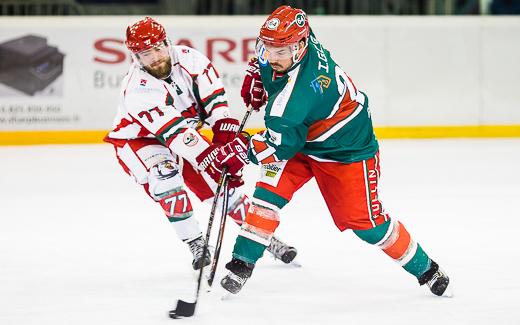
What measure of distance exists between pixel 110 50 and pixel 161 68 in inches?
191

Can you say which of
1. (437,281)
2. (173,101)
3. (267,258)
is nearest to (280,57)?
(173,101)

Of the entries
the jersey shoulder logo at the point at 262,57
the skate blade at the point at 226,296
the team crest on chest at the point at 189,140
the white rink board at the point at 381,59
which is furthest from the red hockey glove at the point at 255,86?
the white rink board at the point at 381,59

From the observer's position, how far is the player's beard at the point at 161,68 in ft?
12.4

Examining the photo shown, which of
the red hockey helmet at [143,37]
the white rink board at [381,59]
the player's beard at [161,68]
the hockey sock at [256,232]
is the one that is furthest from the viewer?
the white rink board at [381,59]

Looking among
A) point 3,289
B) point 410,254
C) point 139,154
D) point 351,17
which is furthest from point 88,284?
point 351,17

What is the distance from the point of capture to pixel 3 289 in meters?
3.64

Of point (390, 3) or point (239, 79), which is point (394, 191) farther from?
point (390, 3)

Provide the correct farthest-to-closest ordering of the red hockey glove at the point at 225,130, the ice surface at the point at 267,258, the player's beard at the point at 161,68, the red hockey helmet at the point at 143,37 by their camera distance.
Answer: the red hockey glove at the point at 225,130 < the player's beard at the point at 161,68 < the red hockey helmet at the point at 143,37 < the ice surface at the point at 267,258

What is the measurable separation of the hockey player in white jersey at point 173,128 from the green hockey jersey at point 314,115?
355mm

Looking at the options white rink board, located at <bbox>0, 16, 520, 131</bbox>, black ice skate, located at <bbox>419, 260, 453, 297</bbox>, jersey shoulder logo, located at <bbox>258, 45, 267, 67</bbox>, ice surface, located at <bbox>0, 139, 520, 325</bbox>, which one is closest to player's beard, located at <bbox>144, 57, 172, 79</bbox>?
jersey shoulder logo, located at <bbox>258, 45, 267, 67</bbox>

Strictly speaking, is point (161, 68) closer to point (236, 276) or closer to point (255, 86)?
point (255, 86)

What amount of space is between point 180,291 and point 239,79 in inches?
201

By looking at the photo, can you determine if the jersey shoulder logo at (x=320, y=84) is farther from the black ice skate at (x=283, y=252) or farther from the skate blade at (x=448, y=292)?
the black ice skate at (x=283, y=252)

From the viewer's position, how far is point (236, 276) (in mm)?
3418
